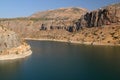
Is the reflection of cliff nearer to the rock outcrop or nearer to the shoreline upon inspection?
the shoreline

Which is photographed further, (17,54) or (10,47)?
(10,47)

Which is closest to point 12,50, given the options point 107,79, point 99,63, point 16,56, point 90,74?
point 16,56

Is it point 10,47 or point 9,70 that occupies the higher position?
point 10,47

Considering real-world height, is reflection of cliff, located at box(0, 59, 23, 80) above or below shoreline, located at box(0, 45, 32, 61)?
below

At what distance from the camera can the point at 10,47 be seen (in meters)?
151

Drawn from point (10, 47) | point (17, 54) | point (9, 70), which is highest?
point (10, 47)

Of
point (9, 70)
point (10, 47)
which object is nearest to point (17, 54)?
point (10, 47)

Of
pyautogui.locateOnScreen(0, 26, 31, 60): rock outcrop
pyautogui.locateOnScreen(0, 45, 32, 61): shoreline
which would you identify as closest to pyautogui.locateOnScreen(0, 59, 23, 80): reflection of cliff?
pyautogui.locateOnScreen(0, 45, 32, 61): shoreline

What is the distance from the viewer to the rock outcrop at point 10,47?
143 m

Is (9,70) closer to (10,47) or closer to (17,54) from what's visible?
(17,54)

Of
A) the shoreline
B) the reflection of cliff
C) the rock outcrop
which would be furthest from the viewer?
the rock outcrop

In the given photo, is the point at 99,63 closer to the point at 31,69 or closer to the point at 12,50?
the point at 31,69

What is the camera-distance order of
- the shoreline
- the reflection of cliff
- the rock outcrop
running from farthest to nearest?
the rock outcrop
the shoreline
the reflection of cliff

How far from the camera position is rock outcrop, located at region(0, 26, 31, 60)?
143000 millimetres
